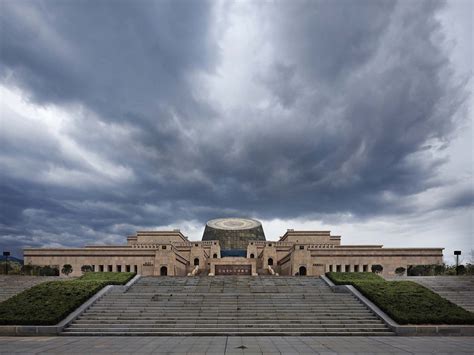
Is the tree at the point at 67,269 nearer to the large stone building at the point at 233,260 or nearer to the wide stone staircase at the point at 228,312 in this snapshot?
the large stone building at the point at 233,260

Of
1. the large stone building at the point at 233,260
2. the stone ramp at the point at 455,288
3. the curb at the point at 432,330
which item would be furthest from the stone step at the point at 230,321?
the large stone building at the point at 233,260

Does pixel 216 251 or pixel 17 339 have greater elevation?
pixel 216 251

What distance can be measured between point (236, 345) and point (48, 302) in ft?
40.3

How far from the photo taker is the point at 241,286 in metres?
23.0

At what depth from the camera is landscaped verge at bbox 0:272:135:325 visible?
15.6m

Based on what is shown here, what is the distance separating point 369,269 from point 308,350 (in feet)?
92.8

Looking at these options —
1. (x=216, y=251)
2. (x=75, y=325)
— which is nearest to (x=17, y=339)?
(x=75, y=325)

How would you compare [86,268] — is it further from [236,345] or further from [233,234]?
[233,234]

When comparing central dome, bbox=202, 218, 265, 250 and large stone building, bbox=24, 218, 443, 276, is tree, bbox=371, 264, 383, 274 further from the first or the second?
central dome, bbox=202, 218, 265, 250

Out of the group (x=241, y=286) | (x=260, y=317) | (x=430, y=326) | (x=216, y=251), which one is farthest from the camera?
(x=216, y=251)

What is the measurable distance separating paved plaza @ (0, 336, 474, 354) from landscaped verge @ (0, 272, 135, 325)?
1.40 metres

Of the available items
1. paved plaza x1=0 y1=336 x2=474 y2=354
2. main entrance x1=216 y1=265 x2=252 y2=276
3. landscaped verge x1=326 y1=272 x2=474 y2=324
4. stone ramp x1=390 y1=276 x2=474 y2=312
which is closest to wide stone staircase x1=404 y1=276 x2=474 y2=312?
stone ramp x1=390 y1=276 x2=474 y2=312

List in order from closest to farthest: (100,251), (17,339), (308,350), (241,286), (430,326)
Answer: (308,350) → (17,339) → (430,326) → (241,286) → (100,251)

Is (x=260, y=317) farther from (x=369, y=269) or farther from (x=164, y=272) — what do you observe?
(x=369, y=269)
